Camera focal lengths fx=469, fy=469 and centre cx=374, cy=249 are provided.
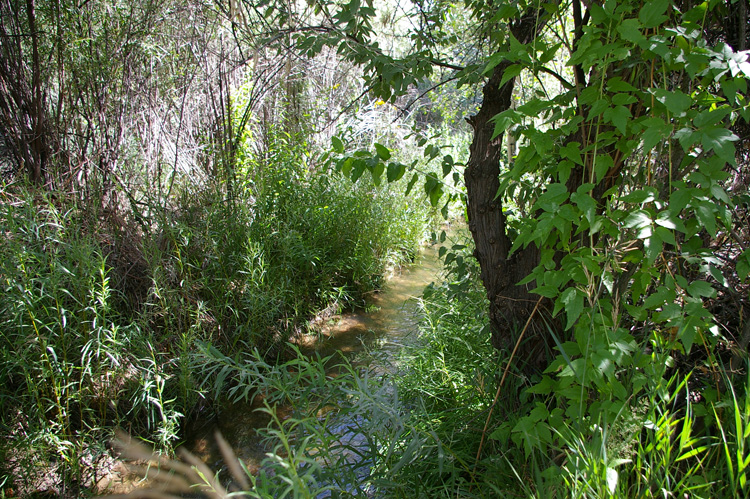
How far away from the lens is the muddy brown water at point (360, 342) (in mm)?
3090

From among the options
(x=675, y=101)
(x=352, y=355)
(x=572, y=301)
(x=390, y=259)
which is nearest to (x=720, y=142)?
(x=675, y=101)

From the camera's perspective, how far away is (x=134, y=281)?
139 inches

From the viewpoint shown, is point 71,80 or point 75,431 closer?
point 75,431

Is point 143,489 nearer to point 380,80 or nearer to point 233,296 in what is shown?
point 233,296

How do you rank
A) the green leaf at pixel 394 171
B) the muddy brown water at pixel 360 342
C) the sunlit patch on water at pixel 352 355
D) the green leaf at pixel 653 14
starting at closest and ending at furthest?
the green leaf at pixel 653 14, the green leaf at pixel 394 171, the sunlit patch on water at pixel 352 355, the muddy brown water at pixel 360 342

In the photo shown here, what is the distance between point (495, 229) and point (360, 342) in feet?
8.55

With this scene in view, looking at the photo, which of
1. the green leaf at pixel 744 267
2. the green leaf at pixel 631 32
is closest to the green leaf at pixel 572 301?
the green leaf at pixel 744 267

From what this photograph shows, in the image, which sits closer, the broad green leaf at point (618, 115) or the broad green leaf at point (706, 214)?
the broad green leaf at point (706, 214)

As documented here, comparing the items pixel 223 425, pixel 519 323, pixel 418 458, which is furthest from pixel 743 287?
pixel 223 425

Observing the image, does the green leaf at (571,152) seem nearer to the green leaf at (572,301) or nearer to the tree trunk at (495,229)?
the green leaf at (572,301)

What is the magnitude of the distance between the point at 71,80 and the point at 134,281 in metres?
1.71

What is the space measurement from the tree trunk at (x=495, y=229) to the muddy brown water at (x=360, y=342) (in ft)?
2.92

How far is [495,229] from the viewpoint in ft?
7.31

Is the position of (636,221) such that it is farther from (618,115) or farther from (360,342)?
(360,342)
